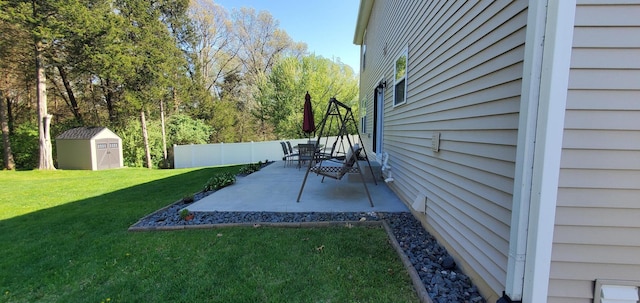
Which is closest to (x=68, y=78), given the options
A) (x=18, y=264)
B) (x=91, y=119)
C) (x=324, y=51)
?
(x=91, y=119)

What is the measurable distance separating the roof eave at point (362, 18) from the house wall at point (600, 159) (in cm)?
725

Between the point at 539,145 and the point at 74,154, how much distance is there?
17.5 metres

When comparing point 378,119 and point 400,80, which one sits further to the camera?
point 378,119

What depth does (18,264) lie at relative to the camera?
274cm

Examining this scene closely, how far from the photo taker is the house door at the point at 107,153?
13229mm

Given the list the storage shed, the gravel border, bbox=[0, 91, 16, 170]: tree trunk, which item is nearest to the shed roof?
the storage shed

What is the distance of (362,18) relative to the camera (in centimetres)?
920

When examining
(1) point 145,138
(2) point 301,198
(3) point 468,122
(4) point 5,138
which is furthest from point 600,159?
(4) point 5,138

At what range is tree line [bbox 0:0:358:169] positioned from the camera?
11898 mm

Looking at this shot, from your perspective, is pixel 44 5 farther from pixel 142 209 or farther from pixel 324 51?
pixel 324 51

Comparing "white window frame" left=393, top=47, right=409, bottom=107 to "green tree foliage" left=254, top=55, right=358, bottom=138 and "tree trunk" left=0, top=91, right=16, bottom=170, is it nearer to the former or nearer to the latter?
"green tree foliage" left=254, top=55, right=358, bottom=138

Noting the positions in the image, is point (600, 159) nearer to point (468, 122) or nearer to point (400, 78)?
point (468, 122)

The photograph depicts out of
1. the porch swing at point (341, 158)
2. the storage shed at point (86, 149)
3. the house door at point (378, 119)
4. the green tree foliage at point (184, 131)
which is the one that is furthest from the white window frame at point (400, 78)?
the green tree foliage at point (184, 131)

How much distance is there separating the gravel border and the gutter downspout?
1.74ft
